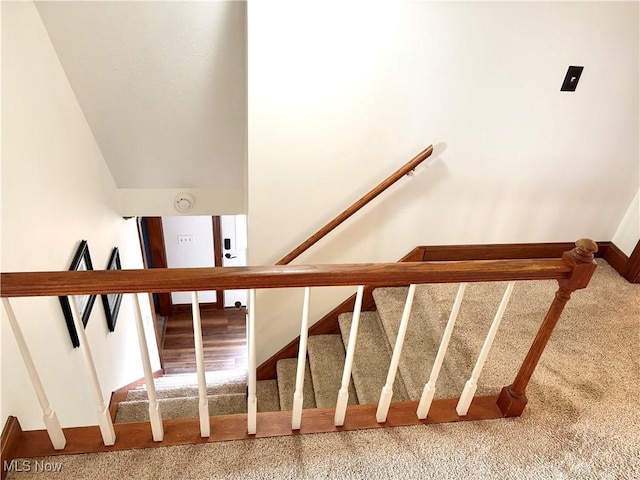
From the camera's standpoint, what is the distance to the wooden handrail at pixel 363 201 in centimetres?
222

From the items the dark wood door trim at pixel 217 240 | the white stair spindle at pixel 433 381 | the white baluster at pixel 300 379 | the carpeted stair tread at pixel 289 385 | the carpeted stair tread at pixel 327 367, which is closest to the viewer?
the white baluster at pixel 300 379

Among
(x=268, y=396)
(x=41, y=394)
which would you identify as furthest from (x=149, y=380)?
(x=268, y=396)

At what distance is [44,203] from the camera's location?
1.83 metres

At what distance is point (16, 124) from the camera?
1635mm

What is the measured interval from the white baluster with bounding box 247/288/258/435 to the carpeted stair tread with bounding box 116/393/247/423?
133cm

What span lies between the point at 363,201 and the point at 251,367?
1.15m

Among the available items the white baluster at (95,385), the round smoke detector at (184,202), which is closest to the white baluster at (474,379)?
the white baluster at (95,385)

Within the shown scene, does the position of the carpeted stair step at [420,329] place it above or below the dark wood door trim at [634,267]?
below

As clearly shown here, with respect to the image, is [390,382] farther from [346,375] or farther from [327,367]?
[327,367]

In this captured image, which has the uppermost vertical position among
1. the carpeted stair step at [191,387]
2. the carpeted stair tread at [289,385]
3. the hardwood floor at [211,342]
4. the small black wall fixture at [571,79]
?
the small black wall fixture at [571,79]

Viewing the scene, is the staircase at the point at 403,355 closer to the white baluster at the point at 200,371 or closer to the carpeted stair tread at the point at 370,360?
the carpeted stair tread at the point at 370,360

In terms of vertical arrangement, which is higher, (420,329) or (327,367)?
(420,329)

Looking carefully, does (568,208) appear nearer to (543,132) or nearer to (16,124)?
(543,132)

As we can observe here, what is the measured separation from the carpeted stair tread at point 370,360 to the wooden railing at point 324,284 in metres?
0.49
